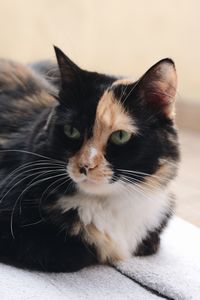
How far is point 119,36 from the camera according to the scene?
2975 mm

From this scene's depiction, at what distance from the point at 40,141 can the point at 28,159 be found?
1.9 inches

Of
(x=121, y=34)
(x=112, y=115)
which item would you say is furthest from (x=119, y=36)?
(x=112, y=115)

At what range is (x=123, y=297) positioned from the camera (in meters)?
1.06

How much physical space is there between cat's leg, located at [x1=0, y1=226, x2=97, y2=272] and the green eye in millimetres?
206

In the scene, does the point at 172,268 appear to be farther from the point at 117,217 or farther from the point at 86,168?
the point at 86,168

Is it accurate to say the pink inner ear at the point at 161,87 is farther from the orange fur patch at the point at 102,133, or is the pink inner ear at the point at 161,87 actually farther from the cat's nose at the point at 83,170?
the cat's nose at the point at 83,170

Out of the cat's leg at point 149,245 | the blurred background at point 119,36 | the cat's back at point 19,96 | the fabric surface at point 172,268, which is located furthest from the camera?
the blurred background at point 119,36

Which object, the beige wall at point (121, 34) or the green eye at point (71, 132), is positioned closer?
the green eye at point (71, 132)

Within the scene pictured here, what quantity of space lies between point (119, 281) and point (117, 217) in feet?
0.44

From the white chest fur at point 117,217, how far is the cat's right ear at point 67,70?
0.79ft

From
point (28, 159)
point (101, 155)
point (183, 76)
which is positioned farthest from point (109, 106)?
point (183, 76)

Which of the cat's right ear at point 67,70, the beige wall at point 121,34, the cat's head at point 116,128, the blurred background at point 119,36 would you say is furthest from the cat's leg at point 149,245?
the beige wall at point 121,34

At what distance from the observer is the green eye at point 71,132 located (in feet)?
3.51

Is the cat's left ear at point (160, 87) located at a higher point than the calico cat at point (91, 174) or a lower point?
higher
